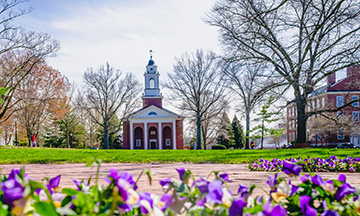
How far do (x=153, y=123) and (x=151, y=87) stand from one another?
16.6ft

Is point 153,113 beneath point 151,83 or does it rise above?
beneath

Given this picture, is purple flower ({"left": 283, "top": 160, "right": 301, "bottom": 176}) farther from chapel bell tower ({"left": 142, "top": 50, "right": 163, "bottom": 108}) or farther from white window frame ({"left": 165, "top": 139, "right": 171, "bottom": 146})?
white window frame ({"left": 165, "top": 139, "right": 171, "bottom": 146})

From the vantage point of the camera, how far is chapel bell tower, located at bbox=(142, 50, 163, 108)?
148 feet

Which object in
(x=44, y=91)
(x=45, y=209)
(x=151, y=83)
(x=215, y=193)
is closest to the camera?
(x=45, y=209)

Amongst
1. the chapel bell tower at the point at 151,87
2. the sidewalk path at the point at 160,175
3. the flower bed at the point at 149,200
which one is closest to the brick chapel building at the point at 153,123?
the chapel bell tower at the point at 151,87

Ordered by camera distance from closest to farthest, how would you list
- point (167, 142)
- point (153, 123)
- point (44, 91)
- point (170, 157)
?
point (170, 157), point (44, 91), point (153, 123), point (167, 142)

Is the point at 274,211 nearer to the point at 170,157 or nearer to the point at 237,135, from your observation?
the point at 170,157

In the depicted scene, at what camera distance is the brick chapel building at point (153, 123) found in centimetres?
4537

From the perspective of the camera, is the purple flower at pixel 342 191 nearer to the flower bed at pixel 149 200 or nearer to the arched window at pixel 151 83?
the flower bed at pixel 149 200

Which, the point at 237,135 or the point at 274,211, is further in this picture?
the point at 237,135

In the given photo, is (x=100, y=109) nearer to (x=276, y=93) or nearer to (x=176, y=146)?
(x=176, y=146)

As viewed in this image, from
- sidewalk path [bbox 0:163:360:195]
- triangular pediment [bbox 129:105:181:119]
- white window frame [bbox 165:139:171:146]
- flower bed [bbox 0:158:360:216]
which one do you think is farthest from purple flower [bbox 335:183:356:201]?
white window frame [bbox 165:139:171:146]

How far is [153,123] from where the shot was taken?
45875 millimetres

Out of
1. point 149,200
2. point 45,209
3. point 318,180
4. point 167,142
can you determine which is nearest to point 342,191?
point 318,180
